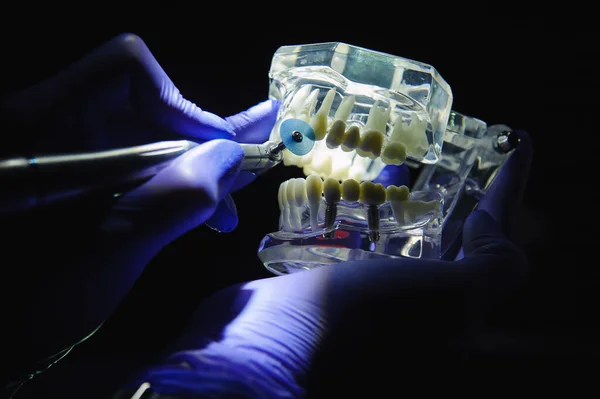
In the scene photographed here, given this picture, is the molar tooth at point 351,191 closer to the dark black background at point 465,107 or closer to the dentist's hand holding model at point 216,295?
the dentist's hand holding model at point 216,295

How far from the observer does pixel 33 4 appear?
3.29 ft

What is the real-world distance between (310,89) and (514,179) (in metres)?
0.49

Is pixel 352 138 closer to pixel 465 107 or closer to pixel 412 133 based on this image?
pixel 412 133

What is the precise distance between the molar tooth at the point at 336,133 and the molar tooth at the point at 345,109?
0.12 ft

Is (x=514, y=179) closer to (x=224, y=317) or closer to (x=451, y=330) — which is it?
(x=451, y=330)

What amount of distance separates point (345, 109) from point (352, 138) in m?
0.07

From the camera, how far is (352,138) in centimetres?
86

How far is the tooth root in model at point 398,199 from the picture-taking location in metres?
0.90

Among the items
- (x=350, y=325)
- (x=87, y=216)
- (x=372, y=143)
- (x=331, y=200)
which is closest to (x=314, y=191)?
(x=331, y=200)

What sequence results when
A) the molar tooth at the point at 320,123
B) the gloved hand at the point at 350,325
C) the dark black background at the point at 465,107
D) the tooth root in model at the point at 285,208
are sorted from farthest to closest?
1. the dark black background at the point at 465,107
2. the tooth root in model at the point at 285,208
3. the molar tooth at the point at 320,123
4. the gloved hand at the point at 350,325

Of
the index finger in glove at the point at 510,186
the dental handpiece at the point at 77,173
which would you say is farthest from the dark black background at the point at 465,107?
the dental handpiece at the point at 77,173

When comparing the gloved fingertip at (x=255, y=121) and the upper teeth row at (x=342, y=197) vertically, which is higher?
the gloved fingertip at (x=255, y=121)

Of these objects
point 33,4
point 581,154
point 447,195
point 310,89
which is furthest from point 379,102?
point 33,4

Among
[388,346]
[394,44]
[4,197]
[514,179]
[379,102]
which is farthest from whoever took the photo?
[394,44]
